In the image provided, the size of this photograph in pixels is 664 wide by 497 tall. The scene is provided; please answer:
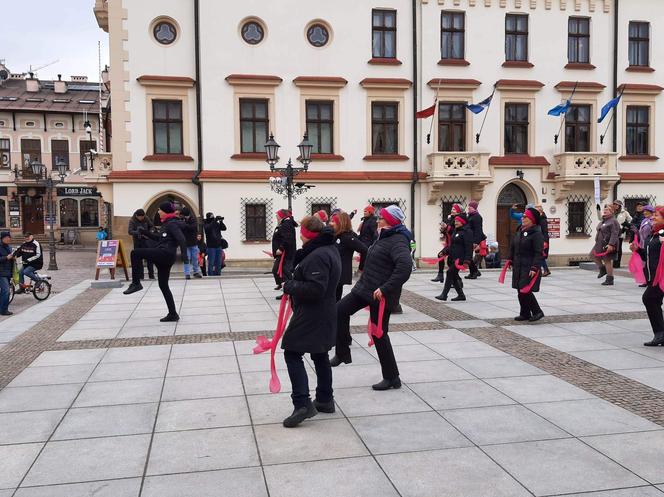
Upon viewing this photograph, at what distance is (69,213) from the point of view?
44.5 m

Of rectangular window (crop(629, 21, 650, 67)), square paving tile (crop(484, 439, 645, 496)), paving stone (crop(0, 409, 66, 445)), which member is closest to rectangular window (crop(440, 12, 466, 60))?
rectangular window (crop(629, 21, 650, 67))

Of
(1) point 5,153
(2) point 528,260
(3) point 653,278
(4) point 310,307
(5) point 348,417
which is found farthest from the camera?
(1) point 5,153

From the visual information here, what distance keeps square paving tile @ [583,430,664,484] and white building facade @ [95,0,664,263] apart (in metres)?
17.9

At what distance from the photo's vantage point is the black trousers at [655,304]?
312 inches

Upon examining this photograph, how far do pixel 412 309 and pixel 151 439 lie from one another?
6.89 m

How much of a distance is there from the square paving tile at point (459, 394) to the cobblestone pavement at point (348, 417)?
0.02 meters

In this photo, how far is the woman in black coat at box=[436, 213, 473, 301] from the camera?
11859 mm

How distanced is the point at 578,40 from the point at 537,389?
21868mm

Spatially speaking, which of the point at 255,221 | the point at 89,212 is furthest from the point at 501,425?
the point at 89,212

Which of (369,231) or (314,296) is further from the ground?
(369,231)

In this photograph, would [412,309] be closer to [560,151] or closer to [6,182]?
[560,151]

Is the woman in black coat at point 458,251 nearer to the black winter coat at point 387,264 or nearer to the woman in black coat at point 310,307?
the black winter coat at point 387,264

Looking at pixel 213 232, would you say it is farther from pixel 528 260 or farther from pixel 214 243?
pixel 528 260

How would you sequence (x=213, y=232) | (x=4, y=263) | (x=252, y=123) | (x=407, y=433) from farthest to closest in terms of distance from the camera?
(x=252, y=123)
(x=213, y=232)
(x=4, y=263)
(x=407, y=433)
